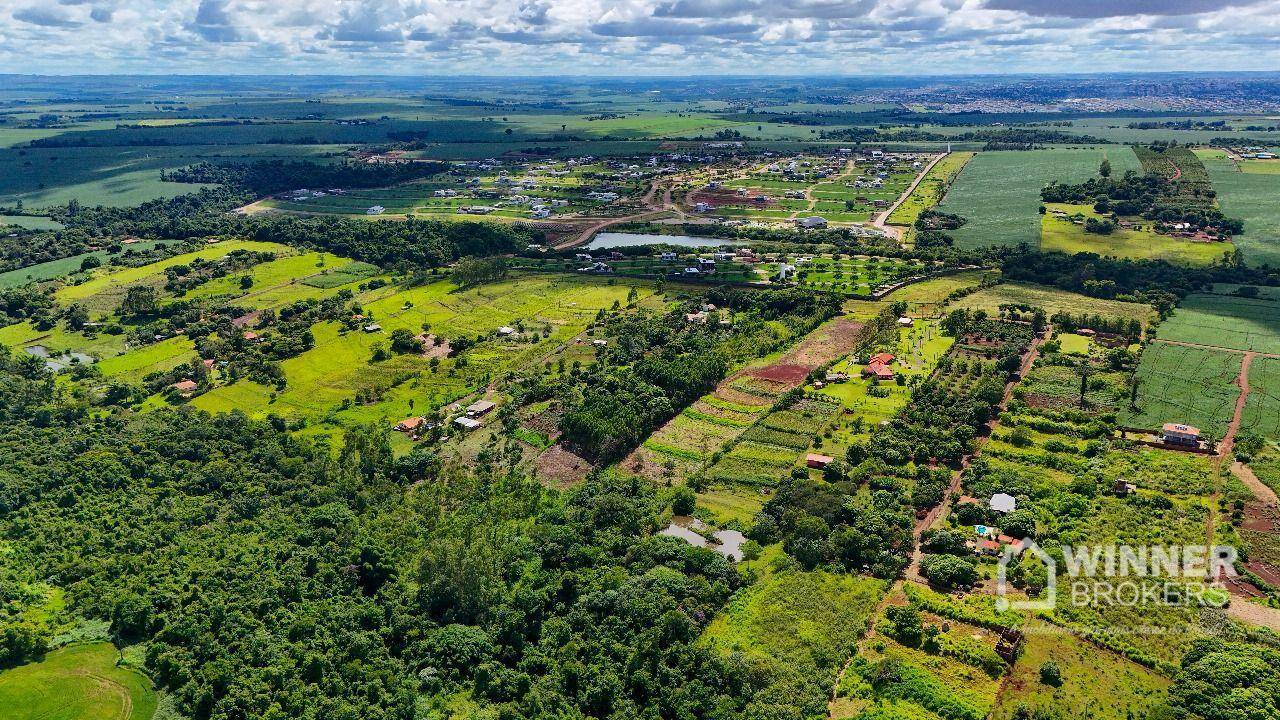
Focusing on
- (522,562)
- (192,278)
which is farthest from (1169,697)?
(192,278)

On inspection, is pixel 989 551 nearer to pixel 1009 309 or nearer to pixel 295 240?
pixel 1009 309

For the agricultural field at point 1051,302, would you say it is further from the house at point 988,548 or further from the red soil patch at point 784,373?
the house at point 988,548

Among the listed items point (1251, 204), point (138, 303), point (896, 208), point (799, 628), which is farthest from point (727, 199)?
point (799, 628)

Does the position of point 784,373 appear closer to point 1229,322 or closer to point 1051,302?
point 1051,302

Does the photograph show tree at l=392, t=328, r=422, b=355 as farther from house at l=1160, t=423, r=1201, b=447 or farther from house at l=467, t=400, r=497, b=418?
house at l=1160, t=423, r=1201, b=447

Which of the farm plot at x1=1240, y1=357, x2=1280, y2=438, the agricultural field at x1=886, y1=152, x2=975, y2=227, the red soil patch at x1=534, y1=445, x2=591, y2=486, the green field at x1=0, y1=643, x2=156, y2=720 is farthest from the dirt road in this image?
the green field at x1=0, y1=643, x2=156, y2=720

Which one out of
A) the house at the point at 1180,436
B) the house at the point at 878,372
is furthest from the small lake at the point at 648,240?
the house at the point at 1180,436
